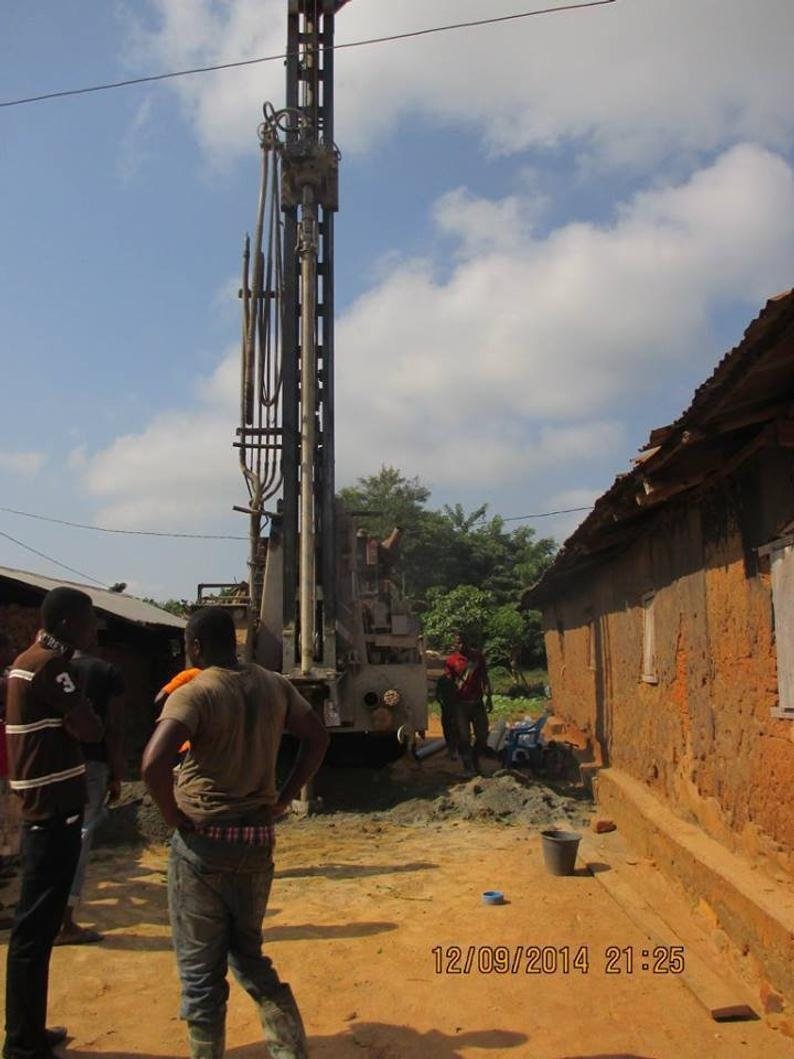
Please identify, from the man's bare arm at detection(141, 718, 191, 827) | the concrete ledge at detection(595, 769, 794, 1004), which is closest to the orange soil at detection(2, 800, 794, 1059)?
the concrete ledge at detection(595, 769, 794, 1004)

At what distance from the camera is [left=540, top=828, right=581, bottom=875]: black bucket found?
641 cm

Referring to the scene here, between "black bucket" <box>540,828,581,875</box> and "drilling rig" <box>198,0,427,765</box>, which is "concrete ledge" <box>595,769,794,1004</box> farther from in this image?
"drilling rig" <box>198,0,427,765</box>

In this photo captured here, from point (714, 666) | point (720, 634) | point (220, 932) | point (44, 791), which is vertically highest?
point (720, 634)

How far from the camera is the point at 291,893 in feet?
20.0

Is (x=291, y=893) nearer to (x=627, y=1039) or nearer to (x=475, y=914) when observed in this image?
(x=475, y=914)

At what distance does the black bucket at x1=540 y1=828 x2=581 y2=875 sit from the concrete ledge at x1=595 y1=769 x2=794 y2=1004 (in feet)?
1.98

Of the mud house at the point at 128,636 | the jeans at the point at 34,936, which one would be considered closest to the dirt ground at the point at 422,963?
the jeans at the point at 34,936

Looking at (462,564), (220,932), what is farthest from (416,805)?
(462,564)

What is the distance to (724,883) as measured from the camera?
15.5 ft

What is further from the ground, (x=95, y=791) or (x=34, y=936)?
(x=95, y=791)

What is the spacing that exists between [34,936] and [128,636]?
958cm

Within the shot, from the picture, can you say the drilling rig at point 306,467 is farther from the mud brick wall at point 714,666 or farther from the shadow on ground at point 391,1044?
the shadow on ground at point 391,1044

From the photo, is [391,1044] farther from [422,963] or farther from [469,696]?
[469,696]

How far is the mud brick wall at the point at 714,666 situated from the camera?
4574 mm
